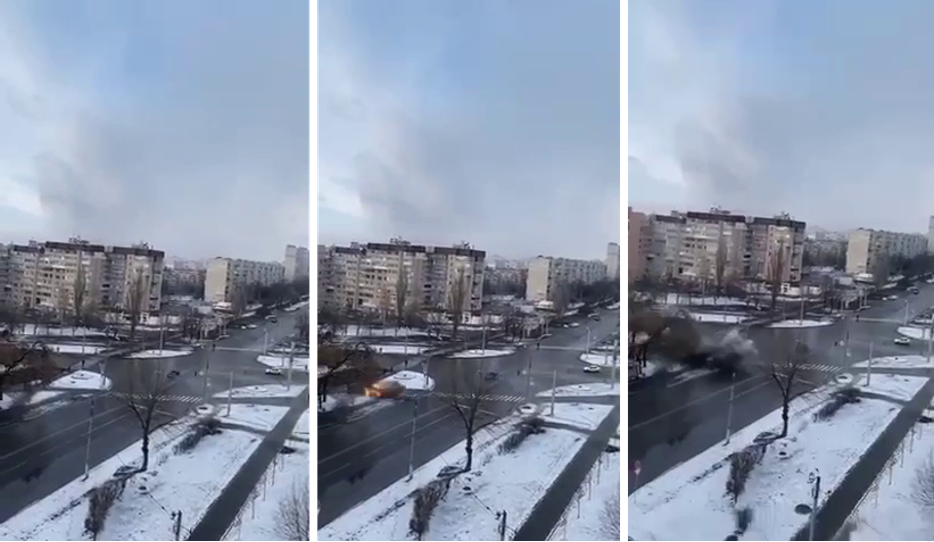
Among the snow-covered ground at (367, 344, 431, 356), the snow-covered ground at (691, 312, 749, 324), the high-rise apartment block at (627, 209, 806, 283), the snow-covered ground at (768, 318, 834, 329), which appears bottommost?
the snow-covered ground at (367, 344, 431, 356)

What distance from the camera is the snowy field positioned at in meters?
2.91

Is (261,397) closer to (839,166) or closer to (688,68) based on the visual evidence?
(688,68)

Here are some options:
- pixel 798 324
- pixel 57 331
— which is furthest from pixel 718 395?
pixel 57 331

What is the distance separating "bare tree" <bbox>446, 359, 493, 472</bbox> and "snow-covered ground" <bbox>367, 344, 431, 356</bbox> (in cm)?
13


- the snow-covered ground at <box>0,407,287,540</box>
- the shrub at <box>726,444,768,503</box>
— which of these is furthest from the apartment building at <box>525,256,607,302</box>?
the snow-covered ground at <box>0,407,287,540</box>

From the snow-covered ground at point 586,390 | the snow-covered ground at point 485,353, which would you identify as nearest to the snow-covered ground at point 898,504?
the snow-covered ground at point 586,390

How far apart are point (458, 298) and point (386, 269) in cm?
28

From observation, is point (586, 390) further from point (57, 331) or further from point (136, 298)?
point (57, 331)

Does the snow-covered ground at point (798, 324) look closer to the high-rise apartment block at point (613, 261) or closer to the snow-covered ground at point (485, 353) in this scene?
the high-rise apartment block at point (613, 261)

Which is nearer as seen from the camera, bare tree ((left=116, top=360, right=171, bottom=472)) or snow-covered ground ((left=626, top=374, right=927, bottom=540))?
snow-covered ground ((left=626, top=374, right=927, bottom=540))

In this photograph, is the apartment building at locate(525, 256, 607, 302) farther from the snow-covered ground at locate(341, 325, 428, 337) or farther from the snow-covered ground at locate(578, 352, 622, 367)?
the snow-covered ground at locate(341, 325, 428, 337)

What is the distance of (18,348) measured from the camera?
291 cm

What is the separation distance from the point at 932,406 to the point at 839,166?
89cm

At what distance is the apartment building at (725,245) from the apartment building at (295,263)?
121 centimetres
